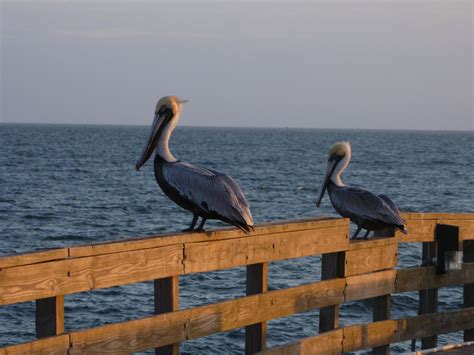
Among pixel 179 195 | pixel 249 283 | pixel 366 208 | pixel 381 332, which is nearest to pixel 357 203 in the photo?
pixel 366 208

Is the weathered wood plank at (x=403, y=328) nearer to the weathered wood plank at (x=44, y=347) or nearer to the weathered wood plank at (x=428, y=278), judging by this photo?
the weathered wood plank at (x=428, y=278)

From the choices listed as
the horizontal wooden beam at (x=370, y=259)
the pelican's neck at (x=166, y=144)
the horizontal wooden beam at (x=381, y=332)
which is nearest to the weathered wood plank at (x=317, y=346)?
the horizontal wooden beam at (x=381, y=332)

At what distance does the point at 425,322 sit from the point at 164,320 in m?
2.47

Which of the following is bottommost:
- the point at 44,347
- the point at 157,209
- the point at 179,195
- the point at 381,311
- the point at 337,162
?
the point at 157,209

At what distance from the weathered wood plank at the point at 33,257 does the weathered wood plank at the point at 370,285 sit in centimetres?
223

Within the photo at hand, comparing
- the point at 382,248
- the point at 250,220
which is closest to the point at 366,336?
the point at 382,248

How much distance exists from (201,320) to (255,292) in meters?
0.53

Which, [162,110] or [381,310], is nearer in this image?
[162,110]

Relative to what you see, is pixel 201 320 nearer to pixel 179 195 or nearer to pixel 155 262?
pixel 155 262

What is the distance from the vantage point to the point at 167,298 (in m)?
4.57

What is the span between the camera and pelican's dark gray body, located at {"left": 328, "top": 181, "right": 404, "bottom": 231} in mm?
6402

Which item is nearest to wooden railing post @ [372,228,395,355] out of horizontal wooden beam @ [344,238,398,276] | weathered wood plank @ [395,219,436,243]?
horizontal wooden beam @ [344,238,398,276]

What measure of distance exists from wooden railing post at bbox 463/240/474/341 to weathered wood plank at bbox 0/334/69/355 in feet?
12.5

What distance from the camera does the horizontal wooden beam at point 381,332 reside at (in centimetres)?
527
